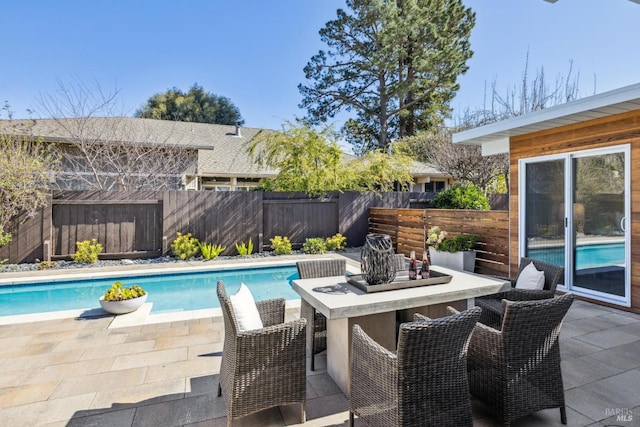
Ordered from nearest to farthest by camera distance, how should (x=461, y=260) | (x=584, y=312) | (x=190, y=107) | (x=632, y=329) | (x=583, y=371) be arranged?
1. (x=583, y=371)
2. (x=632, y=329)
3. (x=584, y=312)
4. (x=461, y=260)
5. (x=190, y=107)

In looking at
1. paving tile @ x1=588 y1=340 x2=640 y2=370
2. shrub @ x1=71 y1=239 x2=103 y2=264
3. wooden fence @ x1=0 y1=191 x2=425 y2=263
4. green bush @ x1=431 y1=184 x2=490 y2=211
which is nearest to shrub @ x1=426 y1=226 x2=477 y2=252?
green bush @ x1=431 y1=184 x2=490 y2=211

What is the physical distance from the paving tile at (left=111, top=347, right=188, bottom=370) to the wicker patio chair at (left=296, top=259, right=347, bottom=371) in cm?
125

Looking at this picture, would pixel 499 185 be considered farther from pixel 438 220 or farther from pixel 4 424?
pixel 4 424

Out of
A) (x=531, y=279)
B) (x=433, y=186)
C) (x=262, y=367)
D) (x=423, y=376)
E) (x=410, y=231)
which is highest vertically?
(x=433, y=186)

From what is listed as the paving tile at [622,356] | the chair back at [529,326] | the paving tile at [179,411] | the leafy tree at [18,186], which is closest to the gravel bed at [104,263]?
Answer: the leafy tree at [18,186]

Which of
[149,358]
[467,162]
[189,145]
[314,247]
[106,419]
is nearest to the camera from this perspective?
[106,419]

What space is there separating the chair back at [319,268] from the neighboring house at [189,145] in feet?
25.7

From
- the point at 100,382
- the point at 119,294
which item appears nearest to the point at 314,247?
the point at 119,294

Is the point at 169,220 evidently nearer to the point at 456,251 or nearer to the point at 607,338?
the point at 456,251

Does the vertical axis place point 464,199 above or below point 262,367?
above

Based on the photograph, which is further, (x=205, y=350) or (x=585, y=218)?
(x=585, y=218)

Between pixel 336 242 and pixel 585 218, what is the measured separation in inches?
237

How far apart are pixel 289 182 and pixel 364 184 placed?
2.59 metres

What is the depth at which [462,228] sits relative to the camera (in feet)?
25.1
